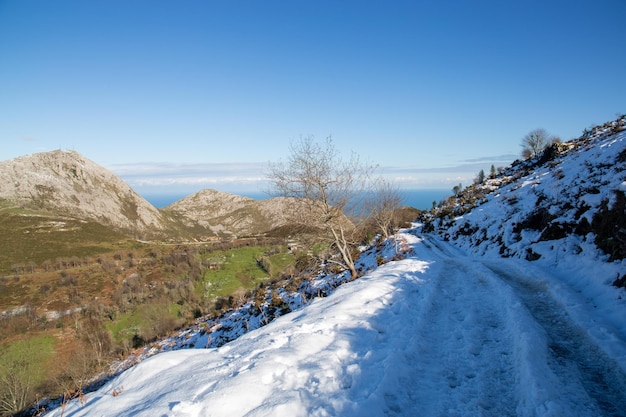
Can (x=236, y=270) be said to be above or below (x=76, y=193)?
below

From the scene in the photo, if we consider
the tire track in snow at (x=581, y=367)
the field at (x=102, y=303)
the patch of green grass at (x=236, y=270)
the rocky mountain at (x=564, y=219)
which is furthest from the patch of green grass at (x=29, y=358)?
the rocky mountain at (x=564, y=219)

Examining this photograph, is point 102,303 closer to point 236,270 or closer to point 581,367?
point 236,270

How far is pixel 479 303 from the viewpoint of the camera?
34.0ft

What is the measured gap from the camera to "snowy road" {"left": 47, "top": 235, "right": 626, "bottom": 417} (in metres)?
5.08

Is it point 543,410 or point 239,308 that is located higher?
point 543,410

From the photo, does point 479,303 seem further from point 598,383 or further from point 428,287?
point 598,383

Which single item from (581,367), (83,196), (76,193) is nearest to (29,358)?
(581,367)

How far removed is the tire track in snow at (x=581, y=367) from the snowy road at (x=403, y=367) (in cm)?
2

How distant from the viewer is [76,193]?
413 ft

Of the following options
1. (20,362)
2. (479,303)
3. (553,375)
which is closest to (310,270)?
(479,303)

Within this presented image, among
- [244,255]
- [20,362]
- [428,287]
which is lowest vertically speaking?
[20,362]

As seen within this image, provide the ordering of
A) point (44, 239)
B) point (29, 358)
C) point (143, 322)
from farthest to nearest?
point (44, 239) < point (143, 322) < point (29, 358)

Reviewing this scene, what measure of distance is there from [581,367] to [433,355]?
9.48ft

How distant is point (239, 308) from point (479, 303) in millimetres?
18261
